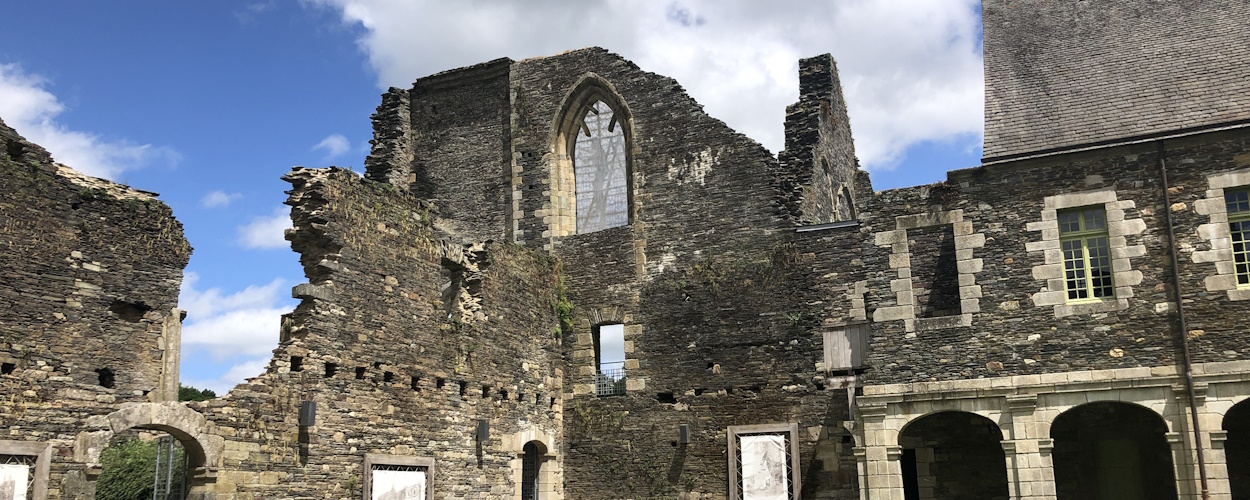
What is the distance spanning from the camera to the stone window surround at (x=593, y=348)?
18000mm

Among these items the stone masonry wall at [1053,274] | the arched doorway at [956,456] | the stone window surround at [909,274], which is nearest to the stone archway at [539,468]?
the stone masonry wall at [1053,274]

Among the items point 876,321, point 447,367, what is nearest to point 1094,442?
point 876,321

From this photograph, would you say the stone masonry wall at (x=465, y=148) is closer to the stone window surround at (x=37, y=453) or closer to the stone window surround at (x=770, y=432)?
the stone window surround at (x=770, y=432)

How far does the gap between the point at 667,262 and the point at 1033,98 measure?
20.7ft

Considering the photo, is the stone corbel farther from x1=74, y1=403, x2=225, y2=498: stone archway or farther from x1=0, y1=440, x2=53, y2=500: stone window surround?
x1=0, y1=440, x2=53, y2=500: stone window surround

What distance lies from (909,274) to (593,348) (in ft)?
18.6

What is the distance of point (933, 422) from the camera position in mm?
16562

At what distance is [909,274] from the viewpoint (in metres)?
15.6

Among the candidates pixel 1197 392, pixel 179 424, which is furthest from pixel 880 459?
pixel 179 424

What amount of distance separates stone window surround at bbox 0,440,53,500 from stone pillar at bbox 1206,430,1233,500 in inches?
539

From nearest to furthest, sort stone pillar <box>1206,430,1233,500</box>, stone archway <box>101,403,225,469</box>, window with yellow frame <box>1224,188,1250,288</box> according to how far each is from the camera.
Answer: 1. stone archway <box>101,403,225,469</box>
2. stone pillar <box>1206,430,1233,500</box>
3. window with yellow frame <box>1224,188,1250,288</box>

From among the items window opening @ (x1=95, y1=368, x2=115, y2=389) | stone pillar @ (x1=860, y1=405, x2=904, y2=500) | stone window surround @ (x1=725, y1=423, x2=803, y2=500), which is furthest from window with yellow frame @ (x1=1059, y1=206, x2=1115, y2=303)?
window opening @ (x1=95, y1=368, x2=115, y2=389)

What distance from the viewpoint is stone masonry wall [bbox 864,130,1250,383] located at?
1402 centimetres

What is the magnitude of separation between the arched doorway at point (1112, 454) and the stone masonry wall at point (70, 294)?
13.1 metres
